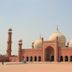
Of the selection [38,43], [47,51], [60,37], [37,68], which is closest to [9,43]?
[38,43]

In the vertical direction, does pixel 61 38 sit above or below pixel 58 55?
above

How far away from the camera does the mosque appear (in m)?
39.6

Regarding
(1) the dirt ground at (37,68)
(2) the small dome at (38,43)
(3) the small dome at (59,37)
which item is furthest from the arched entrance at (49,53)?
(1) the dirt ground at (37,68)

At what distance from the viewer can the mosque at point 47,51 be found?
3956cm

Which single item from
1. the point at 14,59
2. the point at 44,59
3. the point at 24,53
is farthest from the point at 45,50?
the point at 14,59

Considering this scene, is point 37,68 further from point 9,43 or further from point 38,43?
point 38,43

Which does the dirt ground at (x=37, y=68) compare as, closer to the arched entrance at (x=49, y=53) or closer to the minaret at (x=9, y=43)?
the arched entrance at (x=49, y=53)

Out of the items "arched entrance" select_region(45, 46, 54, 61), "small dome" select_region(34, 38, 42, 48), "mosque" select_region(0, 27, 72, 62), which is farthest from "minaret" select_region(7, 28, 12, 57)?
"arched entrance" select_region(45, 46, 54, 61)

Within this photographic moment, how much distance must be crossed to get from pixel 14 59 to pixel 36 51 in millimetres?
5220

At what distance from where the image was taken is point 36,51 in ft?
138

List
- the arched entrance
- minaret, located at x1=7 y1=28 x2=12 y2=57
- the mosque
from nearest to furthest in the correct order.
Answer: the mosque < the arched entrance < minaret, located at x1=7 y1=28 x2=12 y2=57

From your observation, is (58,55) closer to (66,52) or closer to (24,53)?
(66,52)

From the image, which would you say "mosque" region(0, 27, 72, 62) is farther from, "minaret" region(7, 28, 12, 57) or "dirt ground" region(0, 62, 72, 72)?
"dirt ground" region(0, 62, 72, 72)

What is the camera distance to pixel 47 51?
42094mm
